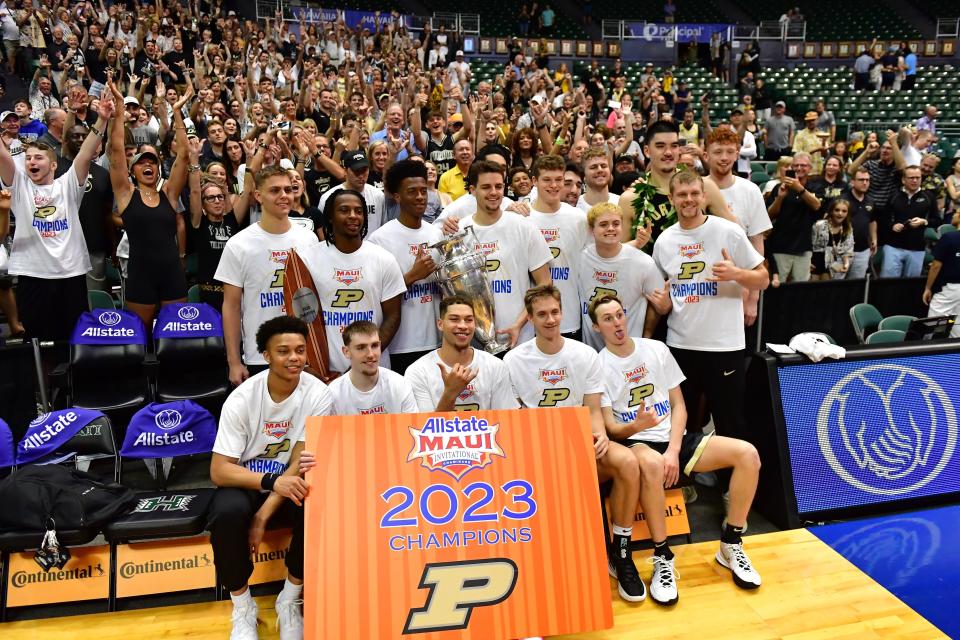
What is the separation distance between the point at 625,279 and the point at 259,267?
2187 millimetres

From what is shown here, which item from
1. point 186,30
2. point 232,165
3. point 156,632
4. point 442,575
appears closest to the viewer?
point 442,575

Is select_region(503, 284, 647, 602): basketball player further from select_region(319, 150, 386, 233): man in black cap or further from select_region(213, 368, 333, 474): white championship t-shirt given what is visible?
select_region(319, 150, 386, 233): man in black cap

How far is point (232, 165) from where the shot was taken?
22.2ft

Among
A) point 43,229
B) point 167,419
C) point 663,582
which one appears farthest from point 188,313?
point 663,582

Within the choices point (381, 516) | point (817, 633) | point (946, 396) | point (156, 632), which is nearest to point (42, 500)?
point (156, 632)

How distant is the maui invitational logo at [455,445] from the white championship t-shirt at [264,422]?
589mm

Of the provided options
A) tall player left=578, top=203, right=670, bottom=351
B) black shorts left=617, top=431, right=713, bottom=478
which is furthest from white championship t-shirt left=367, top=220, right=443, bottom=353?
black shorts left=617, top=431, right=713, bottom=478

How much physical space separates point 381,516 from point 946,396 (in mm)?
3581

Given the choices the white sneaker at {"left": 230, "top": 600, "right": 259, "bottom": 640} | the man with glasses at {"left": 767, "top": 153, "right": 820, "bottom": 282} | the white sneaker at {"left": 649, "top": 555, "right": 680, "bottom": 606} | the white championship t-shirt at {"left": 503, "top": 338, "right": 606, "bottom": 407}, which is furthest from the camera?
the man with glasses at {"left": 767, "top": 153, "right": 820, "bottom": 282}

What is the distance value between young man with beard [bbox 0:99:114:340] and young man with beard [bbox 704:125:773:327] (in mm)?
4191

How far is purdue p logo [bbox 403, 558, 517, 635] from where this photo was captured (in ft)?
9.62

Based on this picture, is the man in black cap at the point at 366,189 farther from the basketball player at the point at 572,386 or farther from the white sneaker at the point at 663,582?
the white sneaker at the point at 663,582

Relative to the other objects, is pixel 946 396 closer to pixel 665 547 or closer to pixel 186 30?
pixel 665 547

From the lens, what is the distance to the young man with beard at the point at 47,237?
4.89 metres
